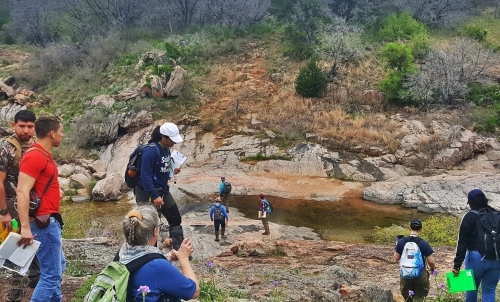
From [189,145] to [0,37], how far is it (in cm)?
2510

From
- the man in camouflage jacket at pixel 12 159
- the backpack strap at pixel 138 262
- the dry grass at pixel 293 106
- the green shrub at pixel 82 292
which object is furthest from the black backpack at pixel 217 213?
the dry grass at pixel 293 106

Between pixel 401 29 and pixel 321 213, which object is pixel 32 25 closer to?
pixel 401 29

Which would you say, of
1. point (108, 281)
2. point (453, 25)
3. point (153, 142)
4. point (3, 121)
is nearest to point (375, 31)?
point (453, 25)

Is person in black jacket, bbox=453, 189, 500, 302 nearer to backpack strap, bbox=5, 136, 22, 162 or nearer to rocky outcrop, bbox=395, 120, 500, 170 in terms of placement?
backpack strap, bbox=5, 136, 22, 162

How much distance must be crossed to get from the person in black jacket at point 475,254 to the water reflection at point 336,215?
28.9ft

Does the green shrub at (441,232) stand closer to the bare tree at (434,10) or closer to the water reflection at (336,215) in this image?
the water reflection at (336,215)

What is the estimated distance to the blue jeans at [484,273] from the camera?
4730 mm

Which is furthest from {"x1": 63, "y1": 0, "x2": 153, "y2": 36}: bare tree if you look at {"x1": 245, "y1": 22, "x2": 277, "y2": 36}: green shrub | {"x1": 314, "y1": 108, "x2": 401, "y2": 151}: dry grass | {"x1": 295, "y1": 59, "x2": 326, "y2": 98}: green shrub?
{"x1": 314, "y1": 108, "x2": 401, "y2": 151}: dry grass

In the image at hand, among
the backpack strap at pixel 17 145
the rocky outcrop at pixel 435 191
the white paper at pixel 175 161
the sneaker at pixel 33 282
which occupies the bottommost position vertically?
the rocky outcrop at pixel 435 191

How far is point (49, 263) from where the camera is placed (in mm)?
3883

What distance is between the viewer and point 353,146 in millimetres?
21469

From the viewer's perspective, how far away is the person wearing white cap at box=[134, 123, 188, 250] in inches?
211

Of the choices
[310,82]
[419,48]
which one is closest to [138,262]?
[310,82]

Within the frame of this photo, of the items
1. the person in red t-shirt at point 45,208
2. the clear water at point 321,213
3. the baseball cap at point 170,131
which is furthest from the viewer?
the clear water at point 321,213
